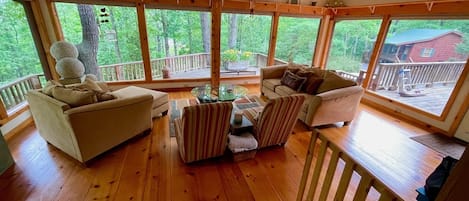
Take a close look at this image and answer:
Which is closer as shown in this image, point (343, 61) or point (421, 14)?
point (421, 14)

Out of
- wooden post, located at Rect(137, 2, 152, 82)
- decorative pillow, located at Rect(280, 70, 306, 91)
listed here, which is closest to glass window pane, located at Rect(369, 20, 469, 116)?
decorative pillow, located at Rect(280, 70, 306, 91)

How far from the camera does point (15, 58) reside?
315 centimetres

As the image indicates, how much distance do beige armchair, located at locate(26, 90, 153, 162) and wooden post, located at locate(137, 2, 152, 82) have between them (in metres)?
2.17

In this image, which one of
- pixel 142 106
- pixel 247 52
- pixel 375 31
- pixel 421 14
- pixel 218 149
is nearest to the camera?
pixel 218 149

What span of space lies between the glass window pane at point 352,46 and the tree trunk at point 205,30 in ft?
11.5

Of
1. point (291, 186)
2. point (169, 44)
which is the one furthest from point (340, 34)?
point (291, 186)

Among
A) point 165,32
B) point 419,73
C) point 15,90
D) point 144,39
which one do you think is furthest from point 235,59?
point 15,90

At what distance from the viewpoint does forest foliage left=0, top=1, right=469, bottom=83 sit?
318cm

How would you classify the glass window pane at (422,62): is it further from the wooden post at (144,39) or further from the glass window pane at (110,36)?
the glass window pane at (110,36)

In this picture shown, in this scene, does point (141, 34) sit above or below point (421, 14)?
below

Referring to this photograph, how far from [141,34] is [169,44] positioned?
0.64 meters

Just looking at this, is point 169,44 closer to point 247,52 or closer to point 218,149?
point 247,52

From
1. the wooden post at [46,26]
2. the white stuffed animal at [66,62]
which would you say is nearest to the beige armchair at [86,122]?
the white stuffed animal at [66,62]

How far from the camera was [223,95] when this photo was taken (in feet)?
10.9
